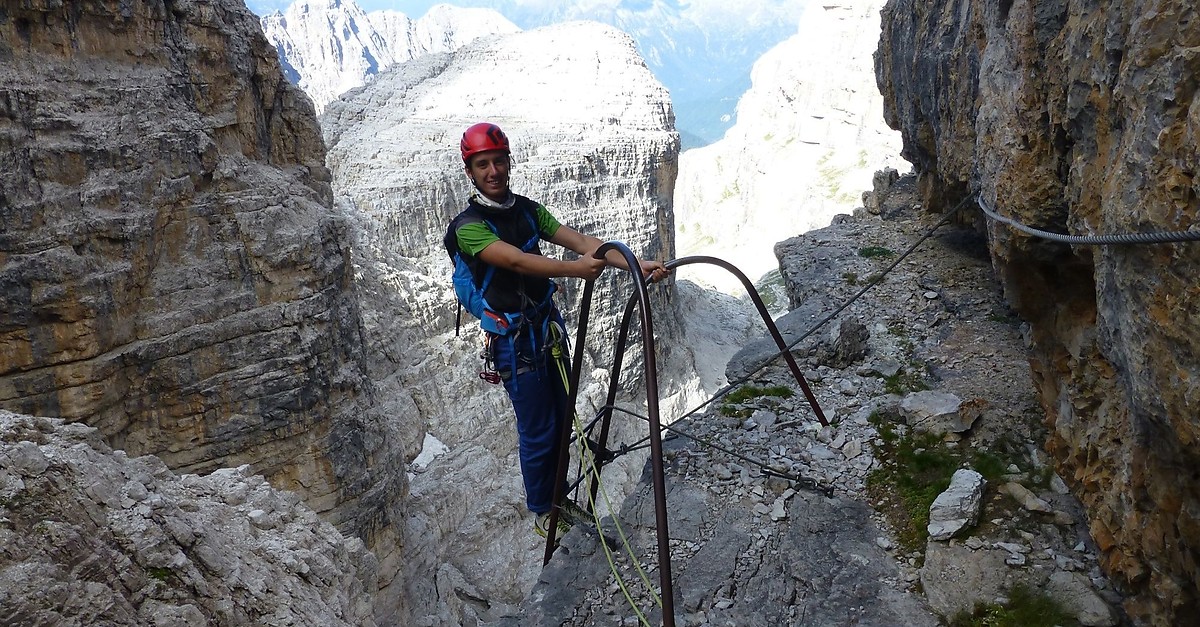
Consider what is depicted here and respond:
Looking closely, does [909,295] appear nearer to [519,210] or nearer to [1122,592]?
[1122,592]

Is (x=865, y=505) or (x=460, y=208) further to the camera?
(x=460, y=208)

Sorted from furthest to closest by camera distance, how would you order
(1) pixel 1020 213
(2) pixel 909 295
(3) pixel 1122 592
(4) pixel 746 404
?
1. (2) pixel 909 295
2. (4) pixel 746 404
3. (1) pixel 1020 213
4. (3) pixel 1122 592

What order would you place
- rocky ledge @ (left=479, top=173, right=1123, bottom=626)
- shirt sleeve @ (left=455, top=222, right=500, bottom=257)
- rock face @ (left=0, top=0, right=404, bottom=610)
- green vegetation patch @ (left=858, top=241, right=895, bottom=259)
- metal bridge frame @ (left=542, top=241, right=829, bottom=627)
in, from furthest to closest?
rock face @ (left=0, top=0, right=404, bottom=610), green vegetation patch @ (left=858, top=241, right=895, bottom=259), shirt sleeve @ (left=455, top=222, right=500, bottom=257), rocky ledge @ (left=479, top=173, right=1123, bottom=626), metal bridge frame @ (left=542, top=241, right=829, bottom=627)

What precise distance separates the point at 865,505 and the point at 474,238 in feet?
10.6

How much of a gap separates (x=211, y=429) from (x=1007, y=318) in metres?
12.9

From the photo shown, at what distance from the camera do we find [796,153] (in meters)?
65.6

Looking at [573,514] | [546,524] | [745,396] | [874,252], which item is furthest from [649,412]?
[874,252]

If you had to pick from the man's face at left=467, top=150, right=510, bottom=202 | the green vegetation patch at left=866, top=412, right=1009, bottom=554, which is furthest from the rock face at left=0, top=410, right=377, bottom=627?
the green vegetation patch at left=866, top=412, right=1009, bottom=554

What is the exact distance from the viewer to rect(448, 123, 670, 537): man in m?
4.18

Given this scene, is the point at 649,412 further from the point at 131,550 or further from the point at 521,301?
the point at 131,550

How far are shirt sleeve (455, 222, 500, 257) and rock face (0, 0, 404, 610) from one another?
31.0 feet

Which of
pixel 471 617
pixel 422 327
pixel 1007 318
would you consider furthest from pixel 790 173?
pixel 1007 318

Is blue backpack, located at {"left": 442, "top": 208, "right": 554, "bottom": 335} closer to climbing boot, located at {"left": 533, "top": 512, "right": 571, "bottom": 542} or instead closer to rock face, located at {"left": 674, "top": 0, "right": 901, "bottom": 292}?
climbing boot, located at {"left": 533, "top": 512, "right": 571, "bottom": 542}

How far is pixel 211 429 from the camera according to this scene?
12.1m
